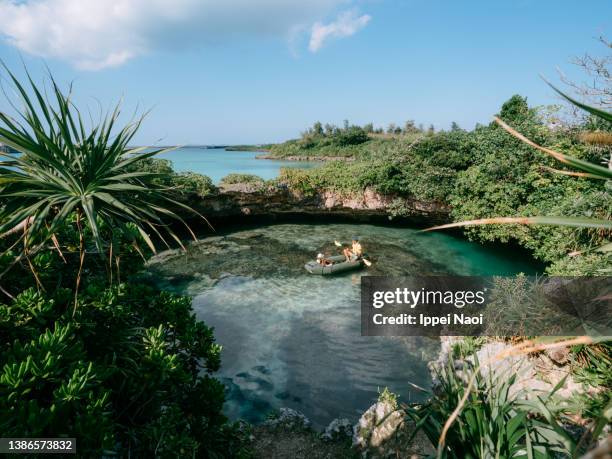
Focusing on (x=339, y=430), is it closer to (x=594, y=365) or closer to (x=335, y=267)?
(x=594, y=365)

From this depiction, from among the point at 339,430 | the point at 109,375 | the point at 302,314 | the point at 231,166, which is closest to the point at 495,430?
the point at 339,430

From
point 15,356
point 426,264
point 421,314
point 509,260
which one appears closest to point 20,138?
point 15,356

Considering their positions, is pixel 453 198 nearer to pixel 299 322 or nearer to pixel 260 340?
pixel 299 322

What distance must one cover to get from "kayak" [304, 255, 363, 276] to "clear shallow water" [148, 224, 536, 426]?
26cm

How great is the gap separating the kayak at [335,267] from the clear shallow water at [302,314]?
0.26 metres

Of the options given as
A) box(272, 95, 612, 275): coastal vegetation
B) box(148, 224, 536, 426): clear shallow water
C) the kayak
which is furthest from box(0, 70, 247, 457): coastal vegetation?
the kayak

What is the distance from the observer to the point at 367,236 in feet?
57.7

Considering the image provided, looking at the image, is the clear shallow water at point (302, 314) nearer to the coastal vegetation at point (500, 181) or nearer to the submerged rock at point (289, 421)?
the submerged rock at point (289, 421)

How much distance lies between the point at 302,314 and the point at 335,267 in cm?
301

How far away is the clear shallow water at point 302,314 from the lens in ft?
21.6

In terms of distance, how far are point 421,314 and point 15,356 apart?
920 centimetres

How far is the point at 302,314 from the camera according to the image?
9750 mm

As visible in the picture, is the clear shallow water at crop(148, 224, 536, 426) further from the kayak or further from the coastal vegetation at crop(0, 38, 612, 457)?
the coastal vegetation at crop(0, 38, 612, 457)

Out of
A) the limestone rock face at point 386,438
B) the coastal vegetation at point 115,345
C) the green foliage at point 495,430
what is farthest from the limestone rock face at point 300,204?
the green foliage at point 495,430
